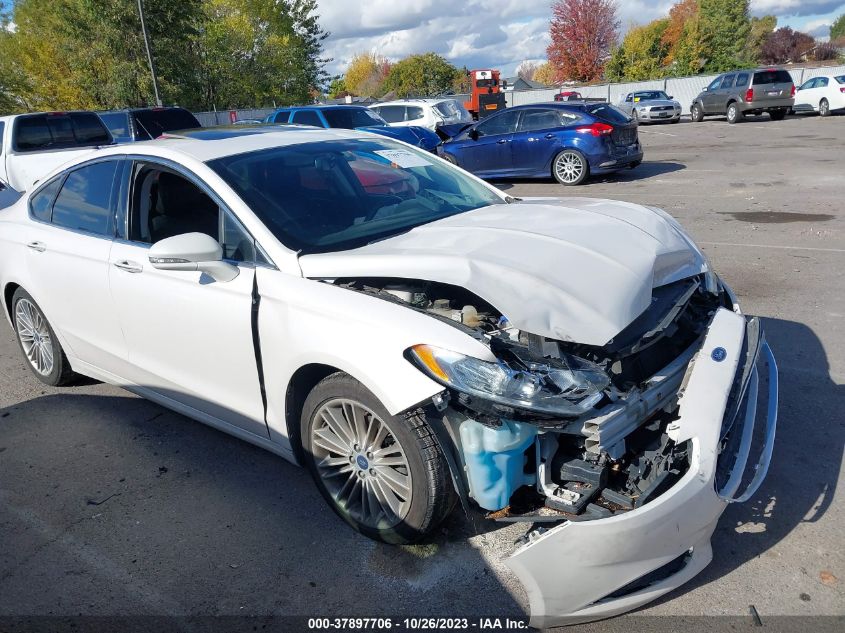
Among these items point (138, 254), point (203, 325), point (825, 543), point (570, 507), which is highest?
point (138, 254)

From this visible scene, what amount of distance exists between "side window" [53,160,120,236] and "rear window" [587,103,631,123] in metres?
10.7

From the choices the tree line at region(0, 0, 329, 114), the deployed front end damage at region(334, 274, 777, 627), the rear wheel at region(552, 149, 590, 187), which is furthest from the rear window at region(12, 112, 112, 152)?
the tree line at region(0, 0, 329, 114)

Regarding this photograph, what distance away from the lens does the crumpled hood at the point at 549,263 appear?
8.86ft

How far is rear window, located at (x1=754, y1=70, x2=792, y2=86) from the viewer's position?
81.8 ft

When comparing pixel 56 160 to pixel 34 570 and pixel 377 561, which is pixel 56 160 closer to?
pixel 34 570

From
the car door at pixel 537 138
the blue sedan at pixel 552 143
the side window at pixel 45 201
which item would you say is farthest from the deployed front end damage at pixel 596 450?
the car door at pixel 537 138

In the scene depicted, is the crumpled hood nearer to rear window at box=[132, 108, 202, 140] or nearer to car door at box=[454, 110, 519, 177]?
car door at box=[454, 110, 519, 177]

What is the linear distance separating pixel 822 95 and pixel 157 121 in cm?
2365

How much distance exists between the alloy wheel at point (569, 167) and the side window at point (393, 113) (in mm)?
6436

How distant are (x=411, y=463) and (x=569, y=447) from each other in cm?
62

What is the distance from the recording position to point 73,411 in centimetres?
477

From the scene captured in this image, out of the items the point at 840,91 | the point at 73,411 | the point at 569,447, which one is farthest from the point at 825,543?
the point at 840,91

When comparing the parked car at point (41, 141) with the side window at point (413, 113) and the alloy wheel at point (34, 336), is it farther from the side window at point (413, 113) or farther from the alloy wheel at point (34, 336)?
the alloy wheel at point (34, 336)

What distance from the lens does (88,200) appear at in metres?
4.36
